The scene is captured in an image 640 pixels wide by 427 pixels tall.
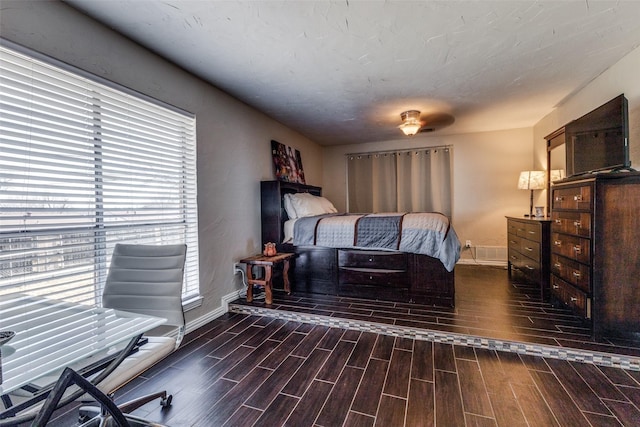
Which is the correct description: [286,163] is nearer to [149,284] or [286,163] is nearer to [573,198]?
[149,284]

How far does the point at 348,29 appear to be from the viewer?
1.90 meters

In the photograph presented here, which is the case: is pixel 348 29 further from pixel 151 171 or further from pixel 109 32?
pixel 151 171

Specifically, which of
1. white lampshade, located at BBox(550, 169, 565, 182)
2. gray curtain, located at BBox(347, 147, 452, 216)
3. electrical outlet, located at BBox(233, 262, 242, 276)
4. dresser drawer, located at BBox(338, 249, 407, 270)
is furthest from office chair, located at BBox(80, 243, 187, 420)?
white lampshade, located at BBox(550, 169, 565, 182)

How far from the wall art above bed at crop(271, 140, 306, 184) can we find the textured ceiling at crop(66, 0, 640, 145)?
688 mm

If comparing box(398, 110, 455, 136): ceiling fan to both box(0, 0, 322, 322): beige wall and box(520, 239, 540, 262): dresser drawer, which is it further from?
box(520, 239, 540, 262): dresser drawer

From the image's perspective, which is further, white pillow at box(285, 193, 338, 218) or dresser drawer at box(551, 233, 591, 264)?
white pillow at box(285, 193, 338, 218)

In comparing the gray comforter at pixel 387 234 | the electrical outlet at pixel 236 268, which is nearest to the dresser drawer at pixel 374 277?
the gray comforter at pixel 387 234

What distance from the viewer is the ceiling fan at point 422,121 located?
11.8 ft

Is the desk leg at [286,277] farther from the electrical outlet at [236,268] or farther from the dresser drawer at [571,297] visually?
the dresser drawer at [571,297]

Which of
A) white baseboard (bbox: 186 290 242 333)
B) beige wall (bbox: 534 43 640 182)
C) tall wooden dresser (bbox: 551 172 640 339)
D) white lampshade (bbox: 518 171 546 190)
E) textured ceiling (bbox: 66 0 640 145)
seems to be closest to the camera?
textured ceiling (bbox: 66 0 640 145)

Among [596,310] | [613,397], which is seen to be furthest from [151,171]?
[596,310]

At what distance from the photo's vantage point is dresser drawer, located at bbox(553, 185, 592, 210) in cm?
209

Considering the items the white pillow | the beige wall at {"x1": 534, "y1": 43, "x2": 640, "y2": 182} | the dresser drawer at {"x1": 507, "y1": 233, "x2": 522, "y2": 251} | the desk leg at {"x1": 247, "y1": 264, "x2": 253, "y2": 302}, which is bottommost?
the desk leg at {"x1": 247, "y1": 264, "x2": 253, "y2": 302}

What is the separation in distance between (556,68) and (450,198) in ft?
8.46
